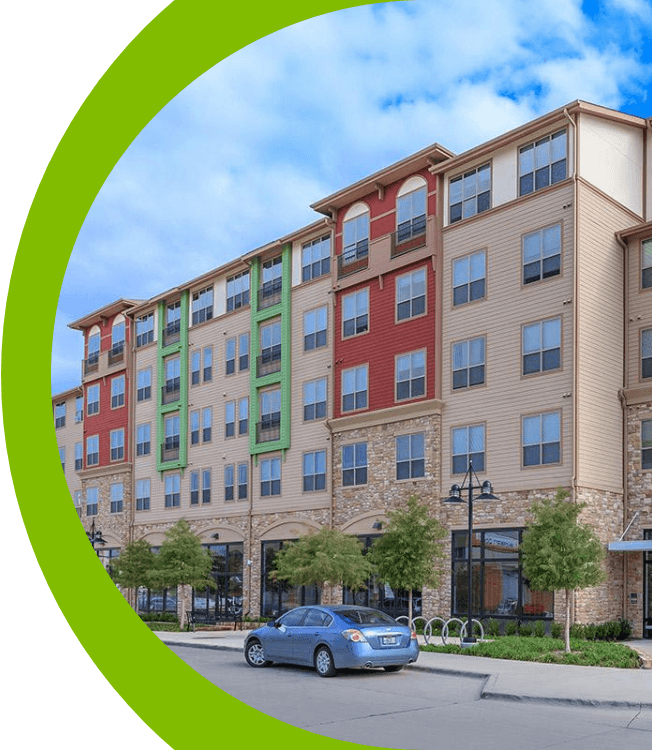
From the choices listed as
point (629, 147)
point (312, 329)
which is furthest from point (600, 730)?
point (312, 329)

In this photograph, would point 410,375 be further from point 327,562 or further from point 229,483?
point 229,483

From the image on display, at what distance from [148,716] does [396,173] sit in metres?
32.4

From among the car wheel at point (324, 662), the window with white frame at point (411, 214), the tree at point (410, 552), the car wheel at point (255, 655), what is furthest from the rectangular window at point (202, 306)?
the car wheel at point (324, 662)

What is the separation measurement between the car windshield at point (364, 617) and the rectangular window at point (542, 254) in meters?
14.7

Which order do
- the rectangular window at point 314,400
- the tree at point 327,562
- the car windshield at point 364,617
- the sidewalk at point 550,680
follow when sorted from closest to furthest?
the sidewalk at point 550,680
the car windshield at point 364,617
the tree at point 327,562
the rectangular window at point 314,400

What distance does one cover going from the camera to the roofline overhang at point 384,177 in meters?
35.5

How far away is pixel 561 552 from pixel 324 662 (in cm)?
736

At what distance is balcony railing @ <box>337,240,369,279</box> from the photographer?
126ft

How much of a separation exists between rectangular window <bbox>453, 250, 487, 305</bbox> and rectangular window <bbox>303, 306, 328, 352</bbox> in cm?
778

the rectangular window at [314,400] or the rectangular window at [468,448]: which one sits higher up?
the rectangular window at [314,400]

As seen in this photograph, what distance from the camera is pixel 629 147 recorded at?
32875mm

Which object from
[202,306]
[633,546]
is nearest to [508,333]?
[633,546]

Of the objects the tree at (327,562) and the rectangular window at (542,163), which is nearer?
the tree at (327,562)

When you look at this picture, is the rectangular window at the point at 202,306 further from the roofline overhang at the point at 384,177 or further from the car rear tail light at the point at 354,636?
the car rear tail light at the point at 354,636
